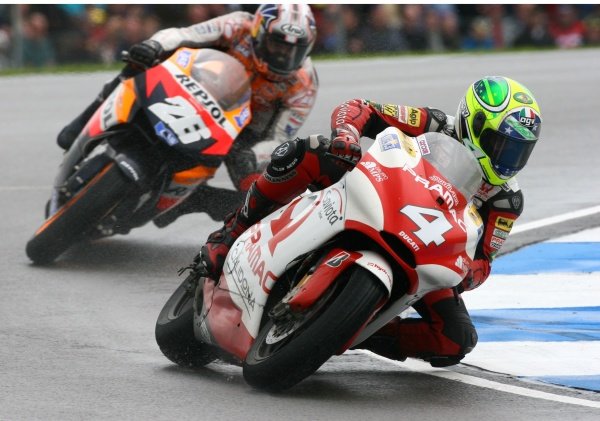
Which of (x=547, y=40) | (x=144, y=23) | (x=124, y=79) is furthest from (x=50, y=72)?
(x=124, y=79)

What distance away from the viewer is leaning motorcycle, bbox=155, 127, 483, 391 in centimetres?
518

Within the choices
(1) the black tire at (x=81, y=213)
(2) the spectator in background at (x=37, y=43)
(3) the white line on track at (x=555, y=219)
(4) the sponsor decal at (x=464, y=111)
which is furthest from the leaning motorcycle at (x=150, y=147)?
(2) the spectator in background at (x=37, y=43)

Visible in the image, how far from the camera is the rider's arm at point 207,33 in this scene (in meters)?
9.00

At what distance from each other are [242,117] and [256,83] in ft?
1.68

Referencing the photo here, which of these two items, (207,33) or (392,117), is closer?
(392,117)

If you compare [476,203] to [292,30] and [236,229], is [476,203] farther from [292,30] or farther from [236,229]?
[292,30]

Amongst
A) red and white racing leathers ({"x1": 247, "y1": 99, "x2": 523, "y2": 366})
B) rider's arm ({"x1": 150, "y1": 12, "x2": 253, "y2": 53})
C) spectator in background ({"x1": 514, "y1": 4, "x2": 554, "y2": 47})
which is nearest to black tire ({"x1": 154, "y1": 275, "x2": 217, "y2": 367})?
red and white racing leathers ({"x1": 247, "y1": 99, "x2": 523, "y2": 366})

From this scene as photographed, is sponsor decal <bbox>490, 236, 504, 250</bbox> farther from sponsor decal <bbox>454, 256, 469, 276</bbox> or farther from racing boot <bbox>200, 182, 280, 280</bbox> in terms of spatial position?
racing boot <bbox>200, 182, 280, 280</bbox>

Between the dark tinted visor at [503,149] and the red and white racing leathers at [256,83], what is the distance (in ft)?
10.8

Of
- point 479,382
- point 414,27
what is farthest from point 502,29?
point 479,382

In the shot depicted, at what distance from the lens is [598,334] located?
666cm

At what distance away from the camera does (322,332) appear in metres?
5.12

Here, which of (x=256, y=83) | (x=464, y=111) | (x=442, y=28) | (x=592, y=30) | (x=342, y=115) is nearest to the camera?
(x=464, y=111)

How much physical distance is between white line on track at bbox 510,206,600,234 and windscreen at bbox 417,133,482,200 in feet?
12.5
